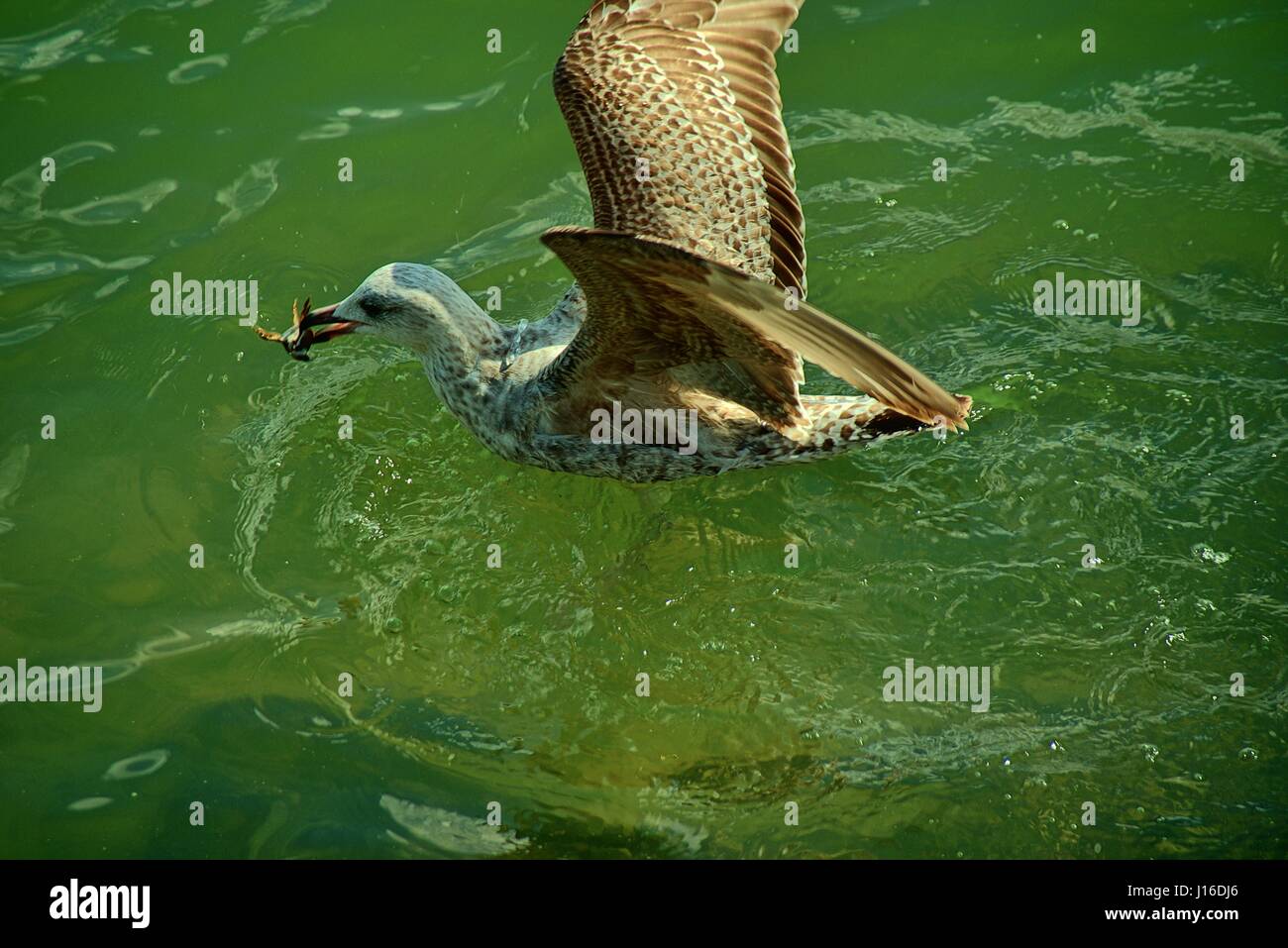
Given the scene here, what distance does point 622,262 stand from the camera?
4.15 m

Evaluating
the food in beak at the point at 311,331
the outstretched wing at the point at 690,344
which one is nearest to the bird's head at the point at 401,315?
the food in beak at the point at 311,331

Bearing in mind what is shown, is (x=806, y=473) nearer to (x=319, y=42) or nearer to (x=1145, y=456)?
(x=1145, y=456)

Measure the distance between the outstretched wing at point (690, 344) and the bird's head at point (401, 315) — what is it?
0.53 m

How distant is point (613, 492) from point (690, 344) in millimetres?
1182

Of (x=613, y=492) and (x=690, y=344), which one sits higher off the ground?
(x=690, y=344)

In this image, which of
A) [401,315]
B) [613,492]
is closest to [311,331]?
[401,315]

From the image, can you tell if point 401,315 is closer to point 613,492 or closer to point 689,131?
point 613,492

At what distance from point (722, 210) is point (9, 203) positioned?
398cm

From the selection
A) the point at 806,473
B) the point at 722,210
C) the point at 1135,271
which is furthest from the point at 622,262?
the point at 1135,271

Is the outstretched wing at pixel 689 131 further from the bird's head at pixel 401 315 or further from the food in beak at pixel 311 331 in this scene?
the food in beak at pixel 311 331

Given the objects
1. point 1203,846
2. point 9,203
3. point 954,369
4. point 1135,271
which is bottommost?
point 1203,846

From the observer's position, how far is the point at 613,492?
578 centimetres

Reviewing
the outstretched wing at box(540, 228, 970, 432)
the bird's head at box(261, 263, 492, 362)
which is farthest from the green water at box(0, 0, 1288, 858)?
the outstretched wing at box(540, 228, 970, 432)

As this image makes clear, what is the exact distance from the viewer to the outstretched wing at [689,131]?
198 inches
